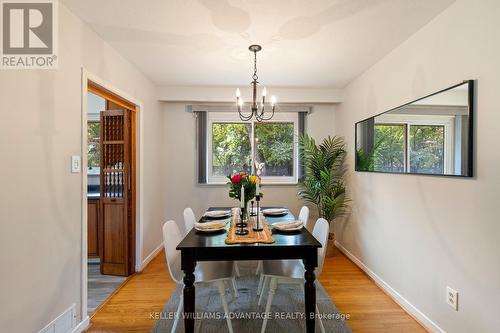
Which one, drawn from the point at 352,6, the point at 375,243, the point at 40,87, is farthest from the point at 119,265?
the point at 352,6

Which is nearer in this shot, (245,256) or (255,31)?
(245,256)

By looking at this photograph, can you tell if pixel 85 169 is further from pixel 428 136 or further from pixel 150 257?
pixel 428 136

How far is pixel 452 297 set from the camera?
5.88 ft

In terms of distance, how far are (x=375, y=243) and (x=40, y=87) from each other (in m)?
3.33

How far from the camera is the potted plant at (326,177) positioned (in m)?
3.48

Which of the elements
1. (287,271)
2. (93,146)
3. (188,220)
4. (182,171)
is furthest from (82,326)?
(93,146)

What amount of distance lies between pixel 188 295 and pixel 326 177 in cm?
240

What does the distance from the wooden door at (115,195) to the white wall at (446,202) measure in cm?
288

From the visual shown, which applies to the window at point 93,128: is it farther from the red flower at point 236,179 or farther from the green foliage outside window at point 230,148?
the red flower at point 236,179

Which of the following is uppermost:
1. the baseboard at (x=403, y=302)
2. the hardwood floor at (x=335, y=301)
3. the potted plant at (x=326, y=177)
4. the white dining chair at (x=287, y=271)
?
the potted plant at (x=326, y=177)

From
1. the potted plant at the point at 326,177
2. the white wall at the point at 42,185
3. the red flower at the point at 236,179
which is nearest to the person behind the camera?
the white wall at the point at 42,185

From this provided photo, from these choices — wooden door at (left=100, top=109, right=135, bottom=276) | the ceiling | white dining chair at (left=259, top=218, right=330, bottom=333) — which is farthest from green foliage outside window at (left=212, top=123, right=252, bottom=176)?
white dining chair at (left=259, top=218, right=330, bottom=333)

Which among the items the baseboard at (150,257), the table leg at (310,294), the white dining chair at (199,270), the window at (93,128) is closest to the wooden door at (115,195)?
the baseboard at (150,257)

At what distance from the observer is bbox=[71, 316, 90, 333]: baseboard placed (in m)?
1.89
